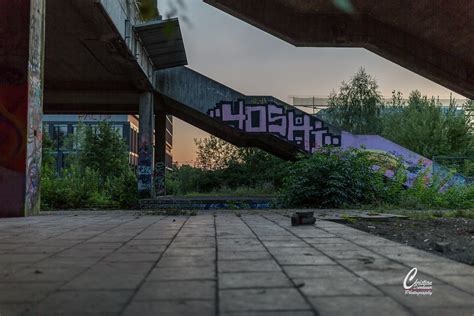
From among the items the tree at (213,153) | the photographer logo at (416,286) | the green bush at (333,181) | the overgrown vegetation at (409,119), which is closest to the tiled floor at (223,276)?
the photographer logo at (416,286)

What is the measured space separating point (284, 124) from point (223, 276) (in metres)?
17.4

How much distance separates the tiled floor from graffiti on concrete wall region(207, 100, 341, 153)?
1519 cm

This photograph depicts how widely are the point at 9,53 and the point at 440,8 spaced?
14144mm

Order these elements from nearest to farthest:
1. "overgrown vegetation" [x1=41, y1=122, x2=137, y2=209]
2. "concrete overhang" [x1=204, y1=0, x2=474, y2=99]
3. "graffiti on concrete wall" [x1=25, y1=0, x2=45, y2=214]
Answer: "graffiti on concrete wall" [x1=25, y1=0, x2=45, y2=214], "overgrown vegetation" [x1=41, y1=122, x2=137, y2=209], "concrete overhang" [x1=204, y1=0, x2=474, y2=99]

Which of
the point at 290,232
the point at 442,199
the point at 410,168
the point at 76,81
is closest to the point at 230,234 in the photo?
the point at 290,232

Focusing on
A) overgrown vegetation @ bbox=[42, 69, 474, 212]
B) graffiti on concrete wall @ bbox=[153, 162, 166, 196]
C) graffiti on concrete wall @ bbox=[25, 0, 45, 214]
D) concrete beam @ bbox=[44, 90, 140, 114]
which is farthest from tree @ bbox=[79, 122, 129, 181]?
graffiti on concrete wall @ bbox=[25, 0, 45, 214]

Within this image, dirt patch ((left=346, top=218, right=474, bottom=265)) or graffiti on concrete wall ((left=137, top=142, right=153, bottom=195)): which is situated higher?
graffiti on concrete wall ((left=137, top=142, right=153, bottom=195))

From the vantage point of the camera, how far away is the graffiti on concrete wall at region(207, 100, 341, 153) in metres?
19.9

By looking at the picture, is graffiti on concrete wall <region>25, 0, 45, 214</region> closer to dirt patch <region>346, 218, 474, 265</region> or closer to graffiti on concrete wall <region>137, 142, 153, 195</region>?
dirt patch <region>346, 218, 474, 265</region>

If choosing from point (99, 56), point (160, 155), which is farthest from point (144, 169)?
point (99, 56)

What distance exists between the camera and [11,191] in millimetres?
8422

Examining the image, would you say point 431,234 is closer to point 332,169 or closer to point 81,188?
point 332,169

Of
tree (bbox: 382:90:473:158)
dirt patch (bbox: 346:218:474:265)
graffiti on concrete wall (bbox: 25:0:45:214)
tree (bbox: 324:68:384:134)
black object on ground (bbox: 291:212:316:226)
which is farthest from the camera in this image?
tree (bbox: 324:68:384:134)

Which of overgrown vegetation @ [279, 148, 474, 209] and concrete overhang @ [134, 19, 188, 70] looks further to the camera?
concrete overhang @ [134, 19, 188, 70]
